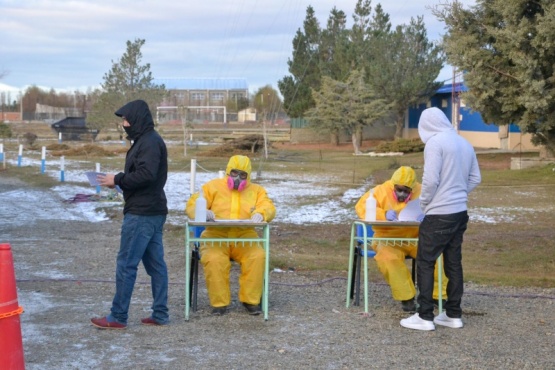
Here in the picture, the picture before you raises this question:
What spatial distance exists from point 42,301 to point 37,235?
19.0 feet

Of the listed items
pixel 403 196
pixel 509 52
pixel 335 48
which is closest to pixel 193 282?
pixel 403 196

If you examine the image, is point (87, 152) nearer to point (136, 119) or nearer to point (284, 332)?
point (136, 119)

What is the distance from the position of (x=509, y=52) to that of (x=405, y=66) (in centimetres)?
3487

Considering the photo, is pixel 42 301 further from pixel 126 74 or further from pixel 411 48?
pixel 411 48

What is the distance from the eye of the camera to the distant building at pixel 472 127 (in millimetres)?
38500

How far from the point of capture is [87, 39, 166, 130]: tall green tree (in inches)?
1727

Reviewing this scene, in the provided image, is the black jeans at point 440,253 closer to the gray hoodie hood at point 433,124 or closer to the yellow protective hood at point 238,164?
the gray hoodie hood at point 433,124

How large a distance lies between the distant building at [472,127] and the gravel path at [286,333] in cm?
2454

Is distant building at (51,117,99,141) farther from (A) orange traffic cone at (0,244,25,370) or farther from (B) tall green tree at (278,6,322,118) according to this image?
(A) orange traffic cone at (0,244,25,370)

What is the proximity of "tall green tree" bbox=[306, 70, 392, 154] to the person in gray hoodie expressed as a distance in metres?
35.7

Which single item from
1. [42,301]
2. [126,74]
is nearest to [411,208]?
[42,301]

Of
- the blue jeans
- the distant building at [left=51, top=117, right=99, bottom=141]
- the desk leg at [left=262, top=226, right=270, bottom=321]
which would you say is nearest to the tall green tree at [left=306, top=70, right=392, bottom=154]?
the distant building at [left=51, top=117, right=99, bottom=141]

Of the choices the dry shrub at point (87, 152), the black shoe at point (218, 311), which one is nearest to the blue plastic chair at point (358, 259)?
the black shoe at point (218, 311)

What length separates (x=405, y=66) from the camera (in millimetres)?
47188
